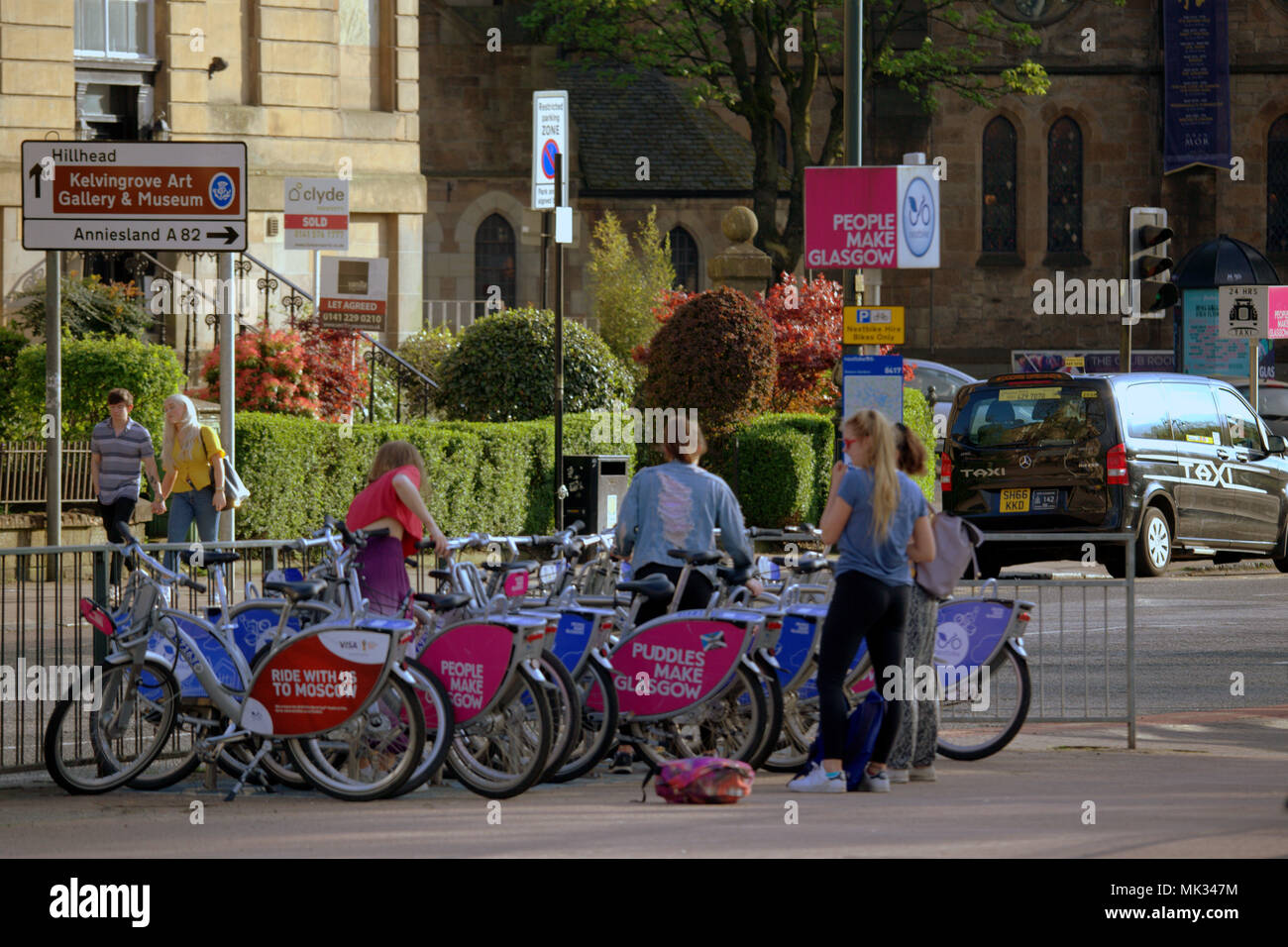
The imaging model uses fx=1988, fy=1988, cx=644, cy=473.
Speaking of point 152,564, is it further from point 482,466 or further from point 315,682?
point 482,466

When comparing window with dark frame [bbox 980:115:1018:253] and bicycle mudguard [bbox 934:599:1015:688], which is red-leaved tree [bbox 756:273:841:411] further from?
window with dark frame [bbox 980:115:1018:253]

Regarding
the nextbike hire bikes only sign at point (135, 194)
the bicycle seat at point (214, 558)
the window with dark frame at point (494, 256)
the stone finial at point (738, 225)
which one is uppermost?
the window with dark frame at point (494, 256)

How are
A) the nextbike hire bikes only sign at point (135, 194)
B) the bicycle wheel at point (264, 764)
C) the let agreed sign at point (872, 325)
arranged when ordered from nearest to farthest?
the bicycle wheel at point (264, 764) → the nextbike hire bikes only sign at point (135, 194) → the let agreed sign at point (872, 325)

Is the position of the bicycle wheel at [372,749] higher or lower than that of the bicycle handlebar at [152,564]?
lower

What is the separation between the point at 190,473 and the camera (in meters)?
15.8

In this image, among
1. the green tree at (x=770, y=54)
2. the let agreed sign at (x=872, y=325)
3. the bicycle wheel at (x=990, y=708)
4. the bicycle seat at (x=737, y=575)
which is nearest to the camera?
the bicycle seat at (x=737, y=575)

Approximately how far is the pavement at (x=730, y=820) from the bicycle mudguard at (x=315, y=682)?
36 centimetres

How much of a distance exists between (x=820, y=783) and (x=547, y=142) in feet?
40.0

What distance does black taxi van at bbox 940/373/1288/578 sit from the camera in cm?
1862

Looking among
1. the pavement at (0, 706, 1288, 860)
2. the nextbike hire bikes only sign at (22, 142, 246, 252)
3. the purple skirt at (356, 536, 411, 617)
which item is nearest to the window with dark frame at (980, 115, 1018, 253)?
the nextbike hire bikes only sign at (22, 142, 246, 252)

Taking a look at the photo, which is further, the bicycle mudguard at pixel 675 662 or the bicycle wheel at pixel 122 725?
the bicycle mudguard at pixel 675 662

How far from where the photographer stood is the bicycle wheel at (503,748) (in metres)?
8.62

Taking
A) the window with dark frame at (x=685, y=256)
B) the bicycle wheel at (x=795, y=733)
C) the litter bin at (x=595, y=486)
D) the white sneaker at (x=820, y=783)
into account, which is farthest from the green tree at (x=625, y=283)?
the white sneaker at (x=820, y=783)

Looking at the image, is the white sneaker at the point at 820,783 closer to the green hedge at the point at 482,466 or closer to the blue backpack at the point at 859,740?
the blue backpack at the point at 859,740
